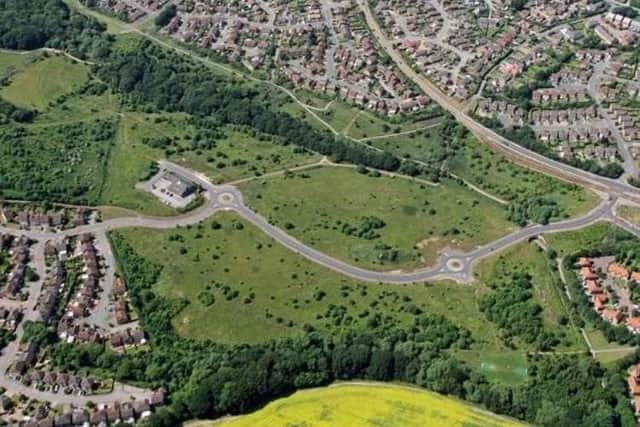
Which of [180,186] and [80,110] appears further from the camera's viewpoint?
[80,110]

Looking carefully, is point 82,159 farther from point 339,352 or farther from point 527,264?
point 527,264

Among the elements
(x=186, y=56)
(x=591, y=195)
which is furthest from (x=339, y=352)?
(x=186, y=56)

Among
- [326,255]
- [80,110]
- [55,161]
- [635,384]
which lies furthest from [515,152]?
[80,110]

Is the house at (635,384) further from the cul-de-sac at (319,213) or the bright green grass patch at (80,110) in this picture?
the bright green grass patch at (80,110)

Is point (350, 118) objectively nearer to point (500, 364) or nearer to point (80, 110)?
point (80, 110)

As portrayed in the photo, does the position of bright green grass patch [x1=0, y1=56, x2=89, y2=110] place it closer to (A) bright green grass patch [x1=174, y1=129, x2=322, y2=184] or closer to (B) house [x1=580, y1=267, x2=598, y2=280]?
(A) bright green grass patch [x1=174, y1=129, x2=322, y2=184]

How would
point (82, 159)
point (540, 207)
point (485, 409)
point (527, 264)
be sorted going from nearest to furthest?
point (485, 409) → point (527, 264) → point (540, 207) → point (82, 159)
